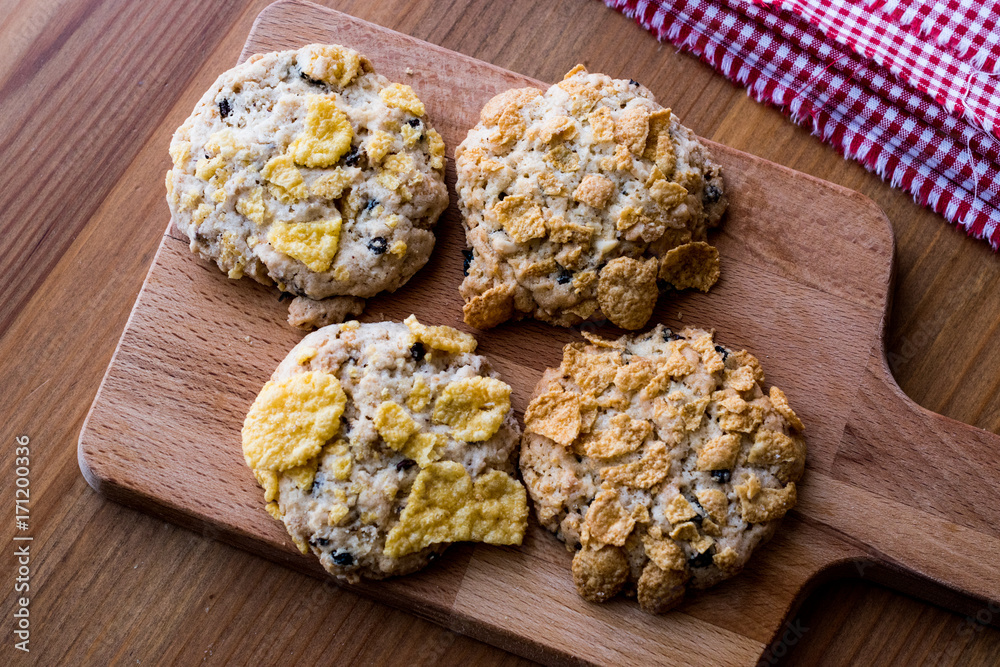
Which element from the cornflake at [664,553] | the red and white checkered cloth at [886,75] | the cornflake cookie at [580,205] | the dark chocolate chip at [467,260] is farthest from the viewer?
the red and white checkered cloth at [886,75]

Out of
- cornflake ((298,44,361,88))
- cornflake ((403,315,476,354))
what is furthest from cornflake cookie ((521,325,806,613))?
cornflake ((298,44,361,88))

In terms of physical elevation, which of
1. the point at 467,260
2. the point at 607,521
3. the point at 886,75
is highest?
the point at 886,75

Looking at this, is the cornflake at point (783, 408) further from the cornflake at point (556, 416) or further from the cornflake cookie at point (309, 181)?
the cornflake cookie at point (309, 181)

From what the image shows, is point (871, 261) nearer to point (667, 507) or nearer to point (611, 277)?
point (611, 277)

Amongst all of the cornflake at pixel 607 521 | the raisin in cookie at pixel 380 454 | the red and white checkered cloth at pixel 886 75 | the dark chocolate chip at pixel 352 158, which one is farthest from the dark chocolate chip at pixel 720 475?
the dark chocolate chip at pixel 352 158

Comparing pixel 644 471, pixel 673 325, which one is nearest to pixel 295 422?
pixel 644 471

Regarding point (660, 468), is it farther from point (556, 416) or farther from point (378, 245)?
point (378, 245)

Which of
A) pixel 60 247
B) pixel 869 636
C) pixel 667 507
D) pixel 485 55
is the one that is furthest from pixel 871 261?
pixel 60 247
